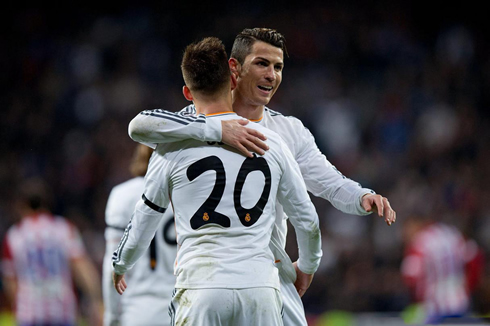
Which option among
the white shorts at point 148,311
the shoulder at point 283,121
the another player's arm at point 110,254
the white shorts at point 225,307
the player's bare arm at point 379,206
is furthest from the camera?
the another player's arm at point 110,254

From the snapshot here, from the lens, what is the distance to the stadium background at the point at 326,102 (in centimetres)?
1073

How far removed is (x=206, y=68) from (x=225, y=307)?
0.98 metres

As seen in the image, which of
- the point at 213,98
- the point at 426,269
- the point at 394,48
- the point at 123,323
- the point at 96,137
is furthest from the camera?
the point at 394,48

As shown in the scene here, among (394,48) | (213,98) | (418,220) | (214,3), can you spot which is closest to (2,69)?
(214,3)

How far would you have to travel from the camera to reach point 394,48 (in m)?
13.6

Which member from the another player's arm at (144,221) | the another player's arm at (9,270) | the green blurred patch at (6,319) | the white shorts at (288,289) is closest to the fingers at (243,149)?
the another player's arm at (144,221)

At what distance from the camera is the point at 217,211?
110 inches

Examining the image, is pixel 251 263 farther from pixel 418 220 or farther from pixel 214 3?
pixel 214 3

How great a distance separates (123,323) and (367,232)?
6.68m

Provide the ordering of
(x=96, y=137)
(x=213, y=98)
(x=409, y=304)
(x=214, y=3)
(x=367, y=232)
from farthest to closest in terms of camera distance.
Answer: (x=214, y=3), (x=96, y=137), (x=367, y=232), (x=409, y=304), (x=213, y=98)

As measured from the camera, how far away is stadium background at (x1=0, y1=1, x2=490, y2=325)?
10734mm

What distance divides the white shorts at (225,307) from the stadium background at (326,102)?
7.23 m

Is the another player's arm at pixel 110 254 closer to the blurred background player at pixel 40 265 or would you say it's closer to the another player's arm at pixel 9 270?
the blurred background player at pixel 40 265

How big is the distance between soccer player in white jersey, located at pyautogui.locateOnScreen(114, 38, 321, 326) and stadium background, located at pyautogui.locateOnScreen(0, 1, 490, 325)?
23.6 feet
